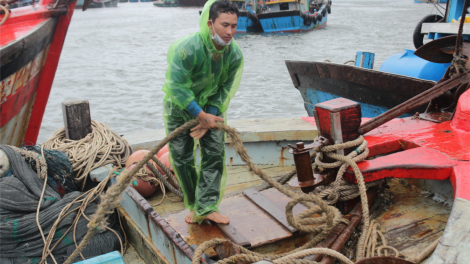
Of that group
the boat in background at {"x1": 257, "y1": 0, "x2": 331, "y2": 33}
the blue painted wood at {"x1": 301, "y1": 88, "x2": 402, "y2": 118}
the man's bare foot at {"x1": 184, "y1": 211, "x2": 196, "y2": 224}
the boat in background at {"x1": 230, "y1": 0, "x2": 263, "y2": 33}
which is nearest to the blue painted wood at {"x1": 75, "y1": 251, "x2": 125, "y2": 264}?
the man's bare foot at {"x1": 184, "y1": 211, "x2": 196, "y2": 224}

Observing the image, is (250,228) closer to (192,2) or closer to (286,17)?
(286,17)

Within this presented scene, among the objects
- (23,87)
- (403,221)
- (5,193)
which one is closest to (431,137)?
(403,221)

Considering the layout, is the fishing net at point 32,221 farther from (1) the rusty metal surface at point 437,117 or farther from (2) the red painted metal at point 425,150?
(1) the rusty metal surface at point 437,117

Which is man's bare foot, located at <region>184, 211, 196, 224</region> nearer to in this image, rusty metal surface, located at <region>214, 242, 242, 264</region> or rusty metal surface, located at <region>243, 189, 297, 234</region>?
rusty metal surface, located at <region>243, 189, 297, 234</region>

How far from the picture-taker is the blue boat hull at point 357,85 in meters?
4.55

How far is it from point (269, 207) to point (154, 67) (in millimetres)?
13783

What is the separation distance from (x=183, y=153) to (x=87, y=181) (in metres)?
1.36

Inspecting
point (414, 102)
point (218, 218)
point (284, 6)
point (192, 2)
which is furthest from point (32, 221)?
point (192, 2)

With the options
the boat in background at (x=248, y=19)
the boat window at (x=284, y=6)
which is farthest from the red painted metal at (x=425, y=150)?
the boat window at (x=284, y=6)

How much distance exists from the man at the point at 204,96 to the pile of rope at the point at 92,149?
1.11 meters

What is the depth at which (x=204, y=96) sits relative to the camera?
2.50 metres

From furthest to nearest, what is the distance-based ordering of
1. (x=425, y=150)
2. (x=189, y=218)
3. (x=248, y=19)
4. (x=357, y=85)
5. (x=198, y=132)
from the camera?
1. (x=248, y=19)
2. (x=357, y=85)
3. (x=189, y=218)
4. (x=425, y=150)
5. (x=198, y=132)

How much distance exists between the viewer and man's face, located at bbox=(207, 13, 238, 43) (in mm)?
2184

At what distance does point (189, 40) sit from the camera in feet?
7.48
